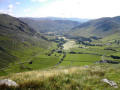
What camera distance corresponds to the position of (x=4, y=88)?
20.5 ft

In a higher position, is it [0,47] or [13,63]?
[0,47]

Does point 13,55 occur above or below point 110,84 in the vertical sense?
below

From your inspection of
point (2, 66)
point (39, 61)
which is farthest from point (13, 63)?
point (39, 61)

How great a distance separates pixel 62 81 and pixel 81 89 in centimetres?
159

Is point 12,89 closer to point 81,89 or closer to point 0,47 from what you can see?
point 81,89

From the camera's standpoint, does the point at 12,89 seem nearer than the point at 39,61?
Yes

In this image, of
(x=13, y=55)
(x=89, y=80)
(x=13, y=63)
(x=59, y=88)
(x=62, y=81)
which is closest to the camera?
(x=59, y=88)

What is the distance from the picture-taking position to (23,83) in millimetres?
7023

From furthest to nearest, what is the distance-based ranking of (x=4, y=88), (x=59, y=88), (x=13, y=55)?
(x=13, y=55) < (x=59, y=88) < (x=4, y=88)

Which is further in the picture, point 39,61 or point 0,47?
point 0,47

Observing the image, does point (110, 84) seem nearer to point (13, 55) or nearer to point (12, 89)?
point (12, 89)

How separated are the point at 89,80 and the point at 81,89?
92.2 inches

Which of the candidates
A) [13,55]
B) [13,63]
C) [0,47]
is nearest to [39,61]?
[13,63]

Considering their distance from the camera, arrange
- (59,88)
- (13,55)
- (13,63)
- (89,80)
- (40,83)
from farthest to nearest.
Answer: (13,55) → (13,63) → (89,80) → (40,83) → (59,88)
